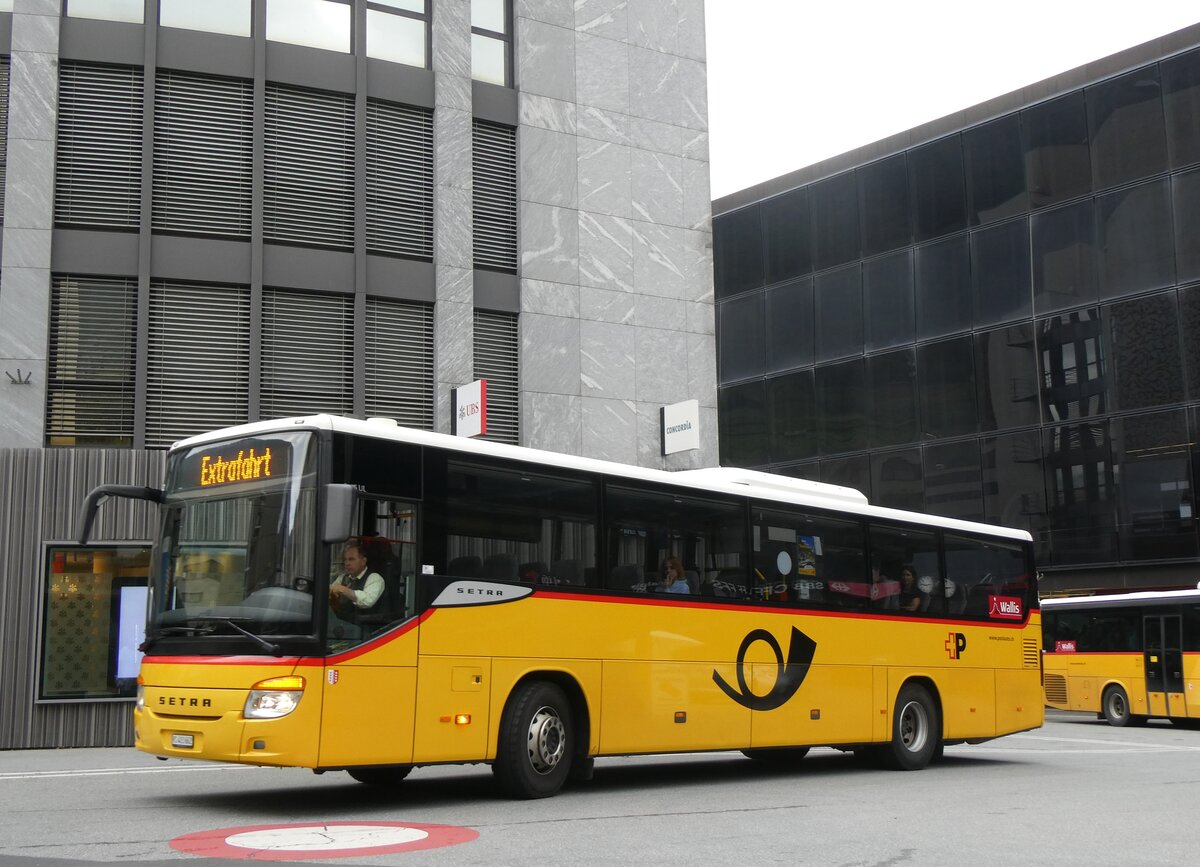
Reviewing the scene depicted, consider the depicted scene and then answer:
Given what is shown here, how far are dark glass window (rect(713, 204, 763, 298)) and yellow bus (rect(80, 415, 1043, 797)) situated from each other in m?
25.7

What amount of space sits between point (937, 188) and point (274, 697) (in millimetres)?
30338


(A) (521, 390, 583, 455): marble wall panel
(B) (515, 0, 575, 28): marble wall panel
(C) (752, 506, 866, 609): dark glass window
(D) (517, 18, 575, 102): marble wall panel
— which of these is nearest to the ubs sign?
(A) (521, 390, 583, 455): marble wall panel

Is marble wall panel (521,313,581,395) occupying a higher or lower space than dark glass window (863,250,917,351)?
lower

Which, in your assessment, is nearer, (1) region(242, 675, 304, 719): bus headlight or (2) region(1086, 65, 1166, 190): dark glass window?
(1) region(242, 675, 304, 719): bus headlight

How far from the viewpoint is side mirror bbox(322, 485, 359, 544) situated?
10.4 m

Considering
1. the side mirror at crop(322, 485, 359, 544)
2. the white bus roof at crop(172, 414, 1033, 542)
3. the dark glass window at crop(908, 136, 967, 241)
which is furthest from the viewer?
A: the dark glass window at crop(908, 136, 967, 241)

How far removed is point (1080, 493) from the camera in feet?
111

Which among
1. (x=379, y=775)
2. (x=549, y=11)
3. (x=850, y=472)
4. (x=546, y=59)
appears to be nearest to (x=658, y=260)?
(x=546, y=59)

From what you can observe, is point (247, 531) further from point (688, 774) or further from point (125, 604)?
point (125, 604)

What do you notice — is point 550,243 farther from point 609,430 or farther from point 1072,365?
point 1072,365

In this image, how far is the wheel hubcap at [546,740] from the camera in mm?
12391

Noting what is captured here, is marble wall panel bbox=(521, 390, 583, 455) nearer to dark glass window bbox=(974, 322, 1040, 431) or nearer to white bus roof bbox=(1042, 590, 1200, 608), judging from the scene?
white bus roof bbox=(1042, 590, 1200, 608)

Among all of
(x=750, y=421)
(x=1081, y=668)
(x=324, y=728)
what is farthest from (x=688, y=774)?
(x=750, y=421)

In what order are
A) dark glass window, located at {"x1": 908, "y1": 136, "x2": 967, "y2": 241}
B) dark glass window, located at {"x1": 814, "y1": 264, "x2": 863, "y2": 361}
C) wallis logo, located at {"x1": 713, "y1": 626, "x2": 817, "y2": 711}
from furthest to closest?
dark glass window, located at {"x1": 814, "y1": 264, "x2": 863, "y2": 361}, dark glass window, located at {"x1": 908, "y1": 136, "x2": 967, "y2": 241}, wallis logo, located at {"x1": 713, "y1": 626, "x2": 817, "y2": 711}
